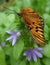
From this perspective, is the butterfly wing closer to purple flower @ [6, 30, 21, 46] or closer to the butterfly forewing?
the butterfly forewing

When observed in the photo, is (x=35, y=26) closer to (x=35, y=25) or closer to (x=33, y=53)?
(x=35, y=25)

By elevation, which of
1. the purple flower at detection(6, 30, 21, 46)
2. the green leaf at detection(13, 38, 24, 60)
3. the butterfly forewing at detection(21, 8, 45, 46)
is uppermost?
the butterfly forewing at detection(21, 8, 45, 46)

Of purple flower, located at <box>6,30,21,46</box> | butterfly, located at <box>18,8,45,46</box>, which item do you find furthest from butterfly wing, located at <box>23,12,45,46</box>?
purple flower, located at <box>6,30,21,46</box>

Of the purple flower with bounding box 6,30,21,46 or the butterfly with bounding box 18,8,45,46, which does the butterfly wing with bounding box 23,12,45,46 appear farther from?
the purple flower with bounding box 6,30,21,46

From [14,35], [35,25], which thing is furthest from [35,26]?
[14,35]

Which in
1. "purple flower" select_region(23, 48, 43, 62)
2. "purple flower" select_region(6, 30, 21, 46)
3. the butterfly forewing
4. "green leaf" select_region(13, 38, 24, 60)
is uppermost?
the butterfly forewing

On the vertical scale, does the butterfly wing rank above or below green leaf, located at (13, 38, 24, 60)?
above

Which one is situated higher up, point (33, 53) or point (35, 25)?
point (35, 25)

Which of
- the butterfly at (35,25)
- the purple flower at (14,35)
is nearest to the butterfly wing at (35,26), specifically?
the butterfly at (35,25)
